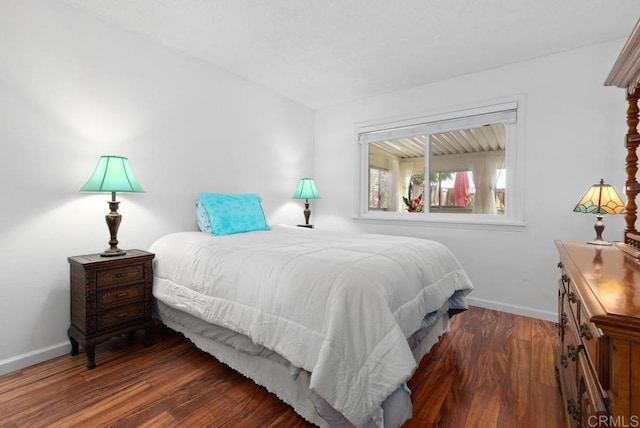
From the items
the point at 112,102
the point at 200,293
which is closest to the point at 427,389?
the point at 200,293

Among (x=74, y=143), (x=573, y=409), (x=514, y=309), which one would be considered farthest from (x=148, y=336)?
(x=514, y=309)

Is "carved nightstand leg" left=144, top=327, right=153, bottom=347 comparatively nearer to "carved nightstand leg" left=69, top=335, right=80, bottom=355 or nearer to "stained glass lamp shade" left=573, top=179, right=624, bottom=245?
"carved nightstand leg" left=69, top=335, right=80, bottom=355

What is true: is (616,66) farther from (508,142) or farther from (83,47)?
(83,47)

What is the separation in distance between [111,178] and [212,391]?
1513 millimetres

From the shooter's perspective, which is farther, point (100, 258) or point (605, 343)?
point (100, 258)

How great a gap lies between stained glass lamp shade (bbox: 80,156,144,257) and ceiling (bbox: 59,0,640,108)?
3.69ft

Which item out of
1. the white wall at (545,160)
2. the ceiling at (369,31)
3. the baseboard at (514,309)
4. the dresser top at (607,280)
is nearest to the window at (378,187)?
the white wall at (545,160)

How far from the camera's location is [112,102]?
2.38m

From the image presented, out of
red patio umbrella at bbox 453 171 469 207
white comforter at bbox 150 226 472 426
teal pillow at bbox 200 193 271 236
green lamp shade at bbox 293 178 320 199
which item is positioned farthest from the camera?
green lamp shade at bbox 293 178 320 199

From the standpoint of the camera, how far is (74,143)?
2.19 metres

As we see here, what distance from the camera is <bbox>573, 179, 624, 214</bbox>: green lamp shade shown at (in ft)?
6.77

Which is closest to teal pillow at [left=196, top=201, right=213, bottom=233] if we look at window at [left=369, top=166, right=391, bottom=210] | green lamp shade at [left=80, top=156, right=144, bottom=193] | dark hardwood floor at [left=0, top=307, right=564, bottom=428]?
green lamp shade at [left=80, top=156, right=144, bottom=193]

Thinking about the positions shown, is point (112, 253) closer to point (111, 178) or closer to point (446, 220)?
point (111, 178)

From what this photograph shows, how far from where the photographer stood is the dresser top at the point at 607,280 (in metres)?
0.67
